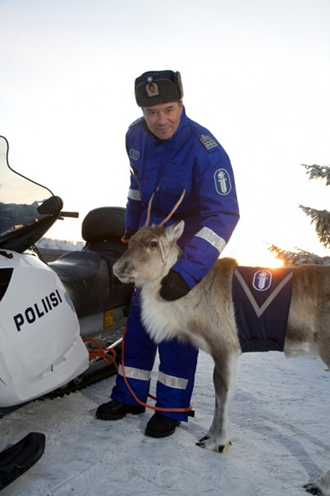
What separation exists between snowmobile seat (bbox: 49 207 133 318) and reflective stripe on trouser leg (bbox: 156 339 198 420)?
712 mm

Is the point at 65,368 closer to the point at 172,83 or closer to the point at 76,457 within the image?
the point at 76,457

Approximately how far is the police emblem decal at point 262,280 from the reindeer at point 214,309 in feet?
0.54

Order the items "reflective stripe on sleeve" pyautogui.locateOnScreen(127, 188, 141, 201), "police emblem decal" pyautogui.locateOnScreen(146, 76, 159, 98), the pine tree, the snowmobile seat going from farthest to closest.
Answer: the pine tree
"reflective stripe on sleeve" pyautogui.locateOnScreen(127, 188, 141, 201)
the snowmobile seat
"police emblem decal" pyautogui.locateOnScreen(146, 76, 159, 98)

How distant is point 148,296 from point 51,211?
2.83ft

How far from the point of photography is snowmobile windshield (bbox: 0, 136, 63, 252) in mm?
2873

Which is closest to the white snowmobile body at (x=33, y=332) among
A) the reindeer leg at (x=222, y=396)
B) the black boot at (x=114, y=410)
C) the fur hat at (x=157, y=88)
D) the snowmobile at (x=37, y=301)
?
the snowmobile at (x=37, y=301)

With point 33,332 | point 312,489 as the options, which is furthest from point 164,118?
point 312,489

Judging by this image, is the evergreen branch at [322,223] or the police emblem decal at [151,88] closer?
Answer: the police emblem decal at [151,88]

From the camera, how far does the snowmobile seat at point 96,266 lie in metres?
3.65

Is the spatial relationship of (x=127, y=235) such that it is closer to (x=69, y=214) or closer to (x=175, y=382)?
(x=69, y=214)

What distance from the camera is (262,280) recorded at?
3.09 meters

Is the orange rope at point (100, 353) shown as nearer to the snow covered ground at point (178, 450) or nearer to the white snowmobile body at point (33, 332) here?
the snow covered ground at point (178, 450)

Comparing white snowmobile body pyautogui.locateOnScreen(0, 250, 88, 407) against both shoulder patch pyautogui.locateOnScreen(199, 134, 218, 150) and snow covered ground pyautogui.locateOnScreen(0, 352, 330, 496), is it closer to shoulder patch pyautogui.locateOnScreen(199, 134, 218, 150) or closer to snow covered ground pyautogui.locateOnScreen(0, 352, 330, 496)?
snow covered ground pyautogui.locateOnScreen(0, 352, 330, 496)

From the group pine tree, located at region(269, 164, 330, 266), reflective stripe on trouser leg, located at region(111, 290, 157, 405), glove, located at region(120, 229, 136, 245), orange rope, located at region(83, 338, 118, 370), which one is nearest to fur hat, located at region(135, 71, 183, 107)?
glove, located at region(120, 229, 136, 245)
